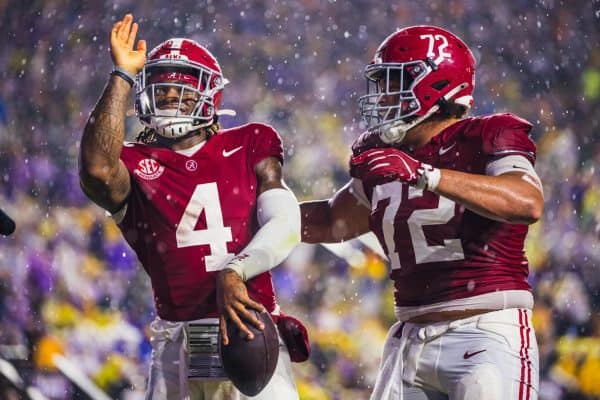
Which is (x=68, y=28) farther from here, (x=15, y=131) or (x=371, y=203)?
(x=371, y=203)

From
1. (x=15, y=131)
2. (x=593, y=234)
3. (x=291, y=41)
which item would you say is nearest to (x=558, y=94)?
(x=593, y=234)

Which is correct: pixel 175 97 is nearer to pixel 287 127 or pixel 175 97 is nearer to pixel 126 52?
pixel 126 52

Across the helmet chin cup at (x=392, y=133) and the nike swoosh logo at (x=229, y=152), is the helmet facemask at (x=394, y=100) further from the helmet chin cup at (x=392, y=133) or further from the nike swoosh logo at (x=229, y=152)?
the nike swoosh logo at (x=229, y=152)

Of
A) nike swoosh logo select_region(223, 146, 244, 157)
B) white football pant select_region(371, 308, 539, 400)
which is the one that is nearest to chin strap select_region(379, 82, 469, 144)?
nike swoosh logo select_region(223, 146, 244, 157)

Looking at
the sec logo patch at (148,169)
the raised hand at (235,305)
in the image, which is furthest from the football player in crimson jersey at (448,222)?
the sec logo patch at (148,169)

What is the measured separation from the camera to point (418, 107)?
2324 mm

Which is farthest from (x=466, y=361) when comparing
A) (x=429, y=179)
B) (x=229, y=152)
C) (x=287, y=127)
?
(x=287, y=127)

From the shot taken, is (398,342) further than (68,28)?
No

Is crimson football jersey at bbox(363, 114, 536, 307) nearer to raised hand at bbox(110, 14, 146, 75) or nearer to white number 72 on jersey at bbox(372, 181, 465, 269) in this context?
white number 72 on jersey at bbox(372, 181, 465, 269)

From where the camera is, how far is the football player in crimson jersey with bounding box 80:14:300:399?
2.17 m

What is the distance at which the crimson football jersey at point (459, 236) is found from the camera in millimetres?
2131

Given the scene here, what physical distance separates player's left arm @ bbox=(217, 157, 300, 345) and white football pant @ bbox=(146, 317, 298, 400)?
192 mm

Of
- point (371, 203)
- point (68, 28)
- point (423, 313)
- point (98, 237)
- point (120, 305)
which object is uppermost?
point (68, 28)

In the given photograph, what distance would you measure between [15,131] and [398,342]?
311cm
